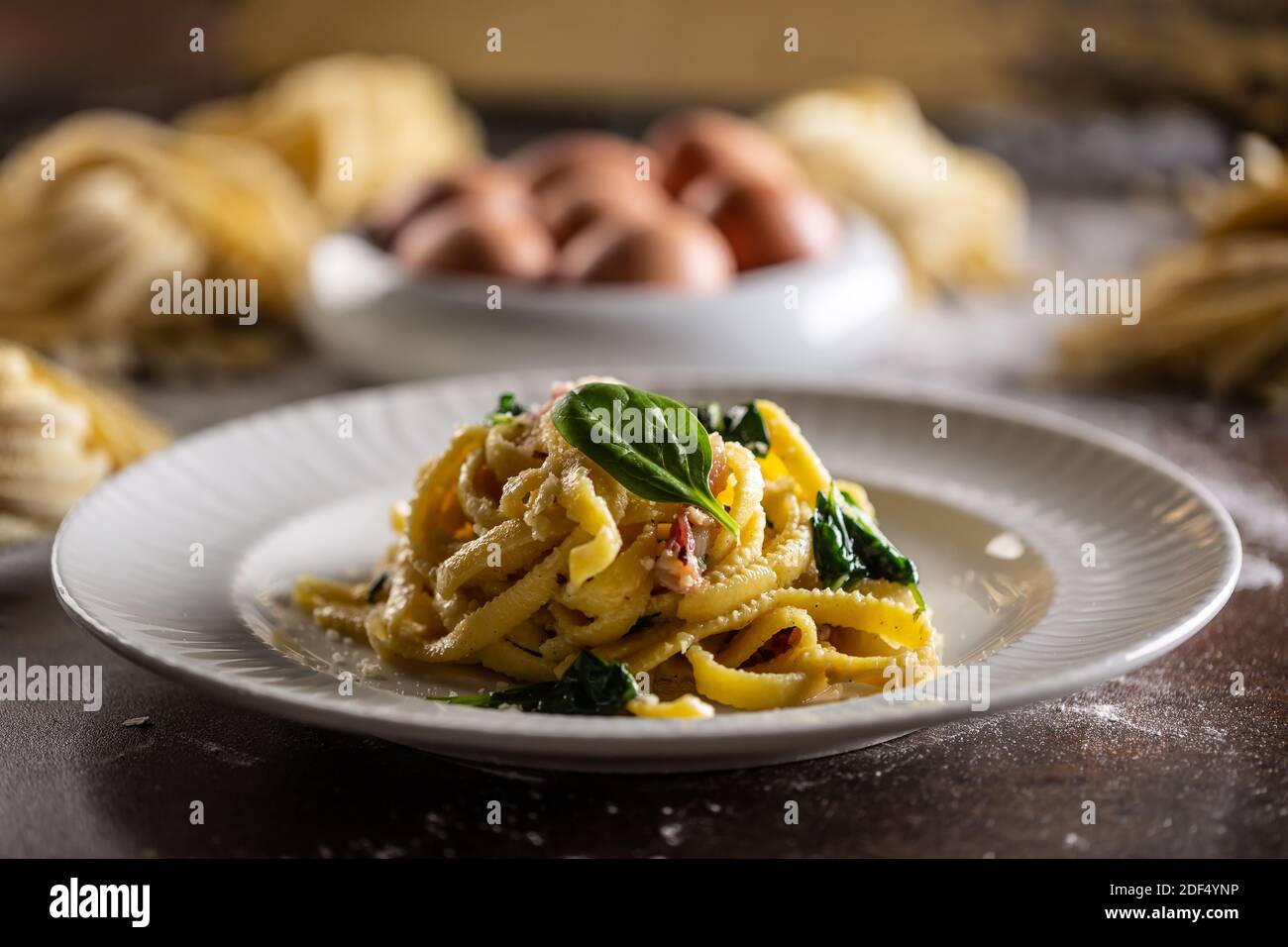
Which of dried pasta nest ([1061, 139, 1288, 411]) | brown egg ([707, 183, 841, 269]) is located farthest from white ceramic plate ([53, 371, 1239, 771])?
dried pasta nest ([1061, 139, 1288, 411])

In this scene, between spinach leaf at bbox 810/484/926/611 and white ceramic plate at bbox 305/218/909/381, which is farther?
white ceramic plate at bbox 305/218/909/381

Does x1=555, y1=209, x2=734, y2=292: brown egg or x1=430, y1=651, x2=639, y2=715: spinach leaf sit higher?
x1=555, y1=209, x2=734, y2=292: brown egg

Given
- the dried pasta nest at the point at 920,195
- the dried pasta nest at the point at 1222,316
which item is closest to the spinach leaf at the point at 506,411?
the dried pasta nest at the point at 1222,316

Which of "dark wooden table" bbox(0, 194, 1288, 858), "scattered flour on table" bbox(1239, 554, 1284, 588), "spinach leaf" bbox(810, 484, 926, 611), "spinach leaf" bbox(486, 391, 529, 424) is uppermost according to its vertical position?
"spinach leaf" bbox(486, 391, 529, 424)

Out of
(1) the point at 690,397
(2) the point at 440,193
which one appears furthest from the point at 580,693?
(2) the point at 440,193

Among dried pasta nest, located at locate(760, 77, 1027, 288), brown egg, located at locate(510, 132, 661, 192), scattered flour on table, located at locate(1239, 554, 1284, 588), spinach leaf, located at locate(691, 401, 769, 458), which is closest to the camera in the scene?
spinach leaf, located at locate(691, 401, 769, 458)

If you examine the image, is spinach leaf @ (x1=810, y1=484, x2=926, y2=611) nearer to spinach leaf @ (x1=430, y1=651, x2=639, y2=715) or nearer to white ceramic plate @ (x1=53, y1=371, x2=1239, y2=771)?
white ceramic plate @ (x1=53, y1=371, x2=1239, y2=771)
